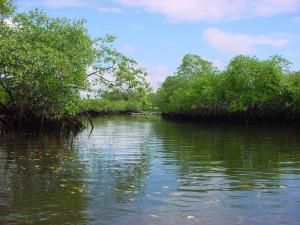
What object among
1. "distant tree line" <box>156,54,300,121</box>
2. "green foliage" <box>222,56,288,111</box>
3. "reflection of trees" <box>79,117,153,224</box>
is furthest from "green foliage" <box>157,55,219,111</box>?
"reflection of trees" <box>79,117,153,224</box>

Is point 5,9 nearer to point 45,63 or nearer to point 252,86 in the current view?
point 45,63

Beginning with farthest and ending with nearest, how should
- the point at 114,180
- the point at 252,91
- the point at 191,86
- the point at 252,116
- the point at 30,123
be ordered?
the point at 191,86, the point at 252,116, the point at 252,91, the point at 30,123, the point at 114,180

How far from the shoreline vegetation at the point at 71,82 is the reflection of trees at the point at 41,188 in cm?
490

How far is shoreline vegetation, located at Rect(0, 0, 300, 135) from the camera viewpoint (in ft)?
71.4

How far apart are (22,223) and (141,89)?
23492 millimetres

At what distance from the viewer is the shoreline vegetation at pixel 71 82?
2177cm

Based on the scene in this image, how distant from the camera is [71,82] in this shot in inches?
1011

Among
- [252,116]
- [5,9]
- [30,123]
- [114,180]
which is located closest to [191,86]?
[252,116]

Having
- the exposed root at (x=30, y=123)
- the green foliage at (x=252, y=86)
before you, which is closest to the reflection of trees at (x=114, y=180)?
the exposed root at (x=30, y=123)

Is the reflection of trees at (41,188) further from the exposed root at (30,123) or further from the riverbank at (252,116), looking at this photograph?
the riverbank at (252,116)

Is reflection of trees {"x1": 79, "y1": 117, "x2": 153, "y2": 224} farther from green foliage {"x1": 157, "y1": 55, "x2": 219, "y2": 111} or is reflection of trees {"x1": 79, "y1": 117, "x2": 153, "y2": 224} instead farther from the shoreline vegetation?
green foliage {"x1": 157, "y1": 55, "x2": 219, "y2": 111}

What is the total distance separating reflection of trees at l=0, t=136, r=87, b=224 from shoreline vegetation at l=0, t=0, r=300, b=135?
4900mm

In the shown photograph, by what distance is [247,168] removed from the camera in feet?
43.8

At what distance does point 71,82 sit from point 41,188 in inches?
638
